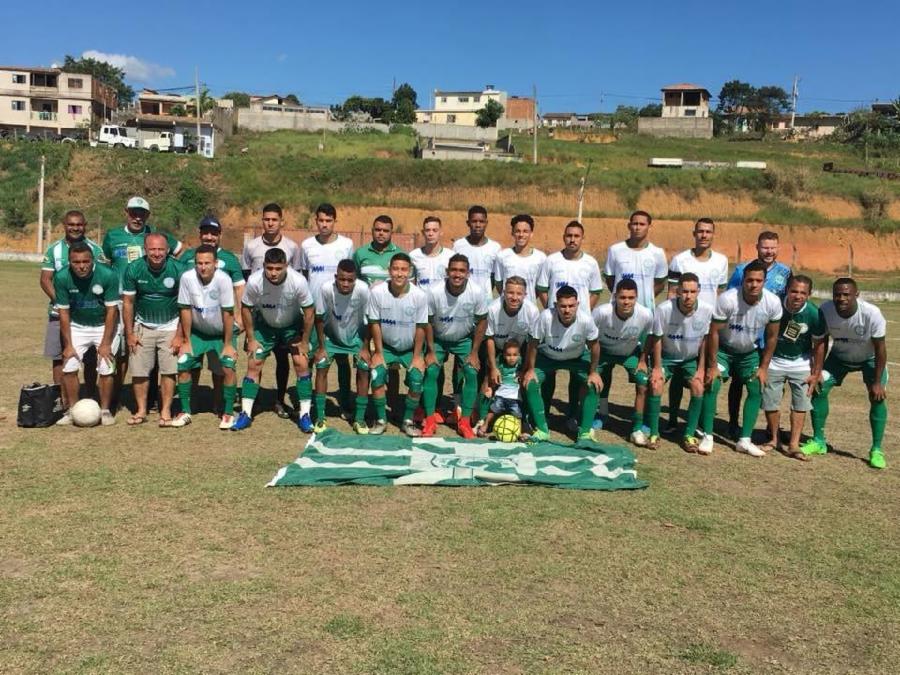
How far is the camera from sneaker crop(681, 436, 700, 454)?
731 centimetres

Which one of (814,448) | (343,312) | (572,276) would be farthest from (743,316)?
(343,312)

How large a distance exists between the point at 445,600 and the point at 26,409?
5.10m

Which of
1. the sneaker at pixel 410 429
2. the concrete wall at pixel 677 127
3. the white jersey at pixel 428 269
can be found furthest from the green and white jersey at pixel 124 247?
the concrete wall at pixel 677 127

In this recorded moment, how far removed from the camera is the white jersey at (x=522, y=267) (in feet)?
27.2

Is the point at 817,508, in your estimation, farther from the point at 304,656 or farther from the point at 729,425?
the point at 304,656

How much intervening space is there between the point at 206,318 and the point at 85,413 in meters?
1.46

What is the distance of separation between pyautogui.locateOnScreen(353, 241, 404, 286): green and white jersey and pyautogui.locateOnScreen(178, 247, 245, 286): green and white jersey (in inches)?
49.3

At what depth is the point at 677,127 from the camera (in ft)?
255

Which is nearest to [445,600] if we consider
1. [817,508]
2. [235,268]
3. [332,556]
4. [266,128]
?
[332,556]

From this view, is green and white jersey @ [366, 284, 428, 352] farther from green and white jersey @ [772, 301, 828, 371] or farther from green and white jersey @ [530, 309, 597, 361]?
green and white jersey @ [772, 301, 828, 371]

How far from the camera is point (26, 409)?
708cm

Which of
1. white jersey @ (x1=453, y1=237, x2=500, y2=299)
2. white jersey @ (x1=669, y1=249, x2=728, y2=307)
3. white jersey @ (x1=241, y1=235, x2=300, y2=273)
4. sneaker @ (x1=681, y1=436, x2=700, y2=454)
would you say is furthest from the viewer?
white jersey @ (x1=453, y1=237, x2=500, y2=299)

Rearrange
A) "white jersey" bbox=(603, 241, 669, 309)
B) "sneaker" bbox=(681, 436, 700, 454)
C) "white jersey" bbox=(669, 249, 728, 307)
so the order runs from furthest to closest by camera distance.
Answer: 1. "white jersey" bbox=(603, 241, 669, 309)
2. "white jersey" bbox=(669, 249, 728, 307)
3. "sneaker" bbox=(681, 436, 700, 454)

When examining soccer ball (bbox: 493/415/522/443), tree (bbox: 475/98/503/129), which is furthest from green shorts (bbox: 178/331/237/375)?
tree (bbox: 475/98/503/129)
